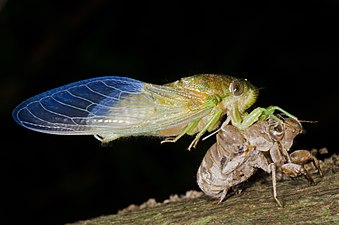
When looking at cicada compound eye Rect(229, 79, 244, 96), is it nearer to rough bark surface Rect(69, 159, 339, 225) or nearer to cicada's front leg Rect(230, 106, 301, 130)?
A: cicada's front leg Rect(230, 106, 301, 130)

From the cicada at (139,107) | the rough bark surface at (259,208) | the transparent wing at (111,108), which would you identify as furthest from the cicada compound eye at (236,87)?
the rough bark surface at (259,208)

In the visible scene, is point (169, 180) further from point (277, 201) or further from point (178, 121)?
point (277, 201)

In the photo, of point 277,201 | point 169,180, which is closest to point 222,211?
point 277,201

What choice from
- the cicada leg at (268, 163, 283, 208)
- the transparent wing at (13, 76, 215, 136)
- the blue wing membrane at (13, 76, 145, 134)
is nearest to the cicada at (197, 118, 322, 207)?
the cicada leg at (268, 163, 283, 208)

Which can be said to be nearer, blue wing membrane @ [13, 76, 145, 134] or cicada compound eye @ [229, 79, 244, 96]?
cicada compound eye @ [229, 79, 244, 96]

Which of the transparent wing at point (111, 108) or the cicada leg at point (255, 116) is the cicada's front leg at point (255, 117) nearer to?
the cicada leg at point (255, 116)

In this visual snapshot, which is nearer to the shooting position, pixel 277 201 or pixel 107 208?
pixel 277 201
